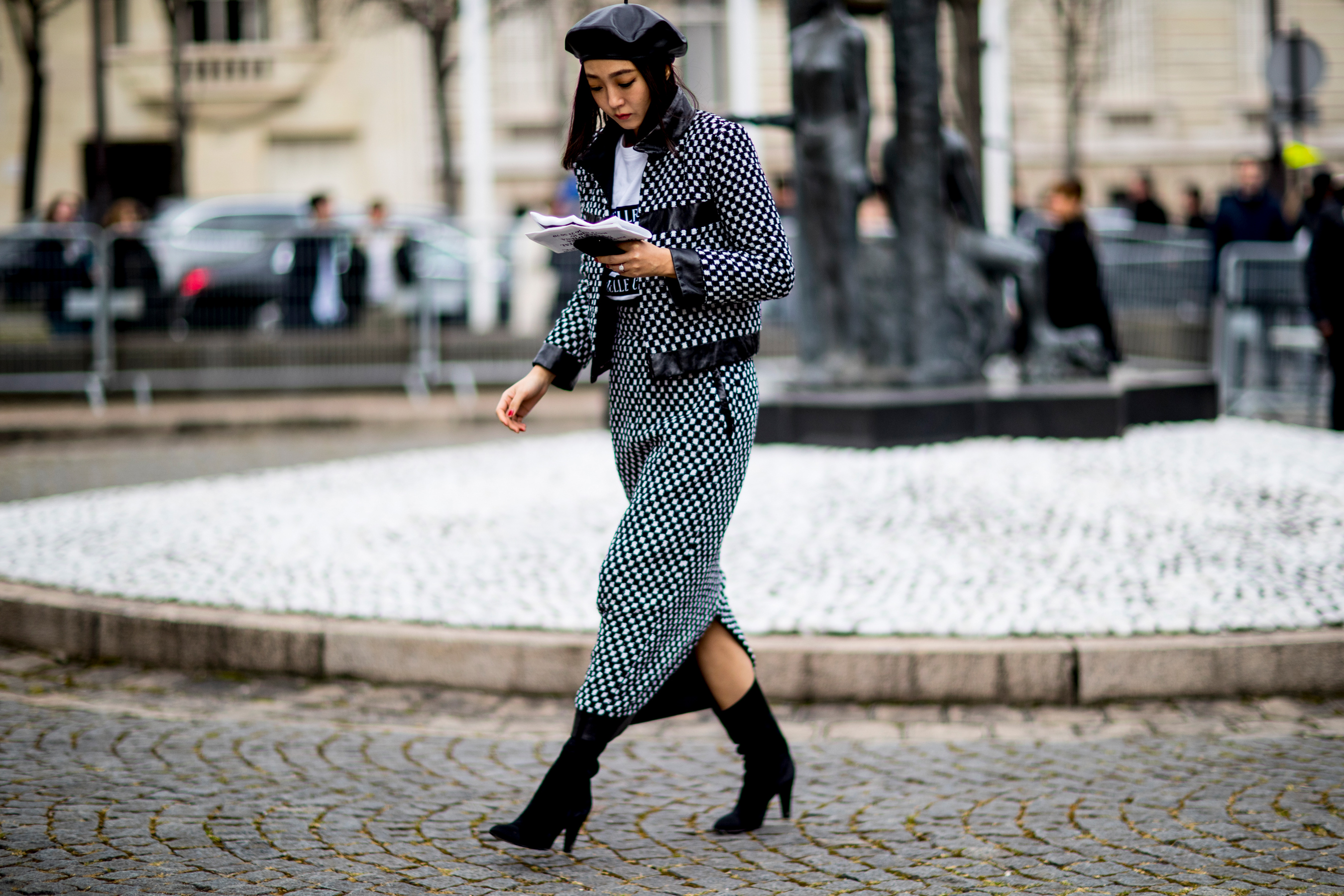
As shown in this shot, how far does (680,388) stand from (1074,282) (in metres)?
7.17

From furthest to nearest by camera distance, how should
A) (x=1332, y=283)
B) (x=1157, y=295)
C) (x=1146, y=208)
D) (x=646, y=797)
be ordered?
(x=1146, y=208) < (x=1157, y=295) < (x=1332, y=283) < (x=646, y=797)

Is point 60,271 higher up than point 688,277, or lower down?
higher up

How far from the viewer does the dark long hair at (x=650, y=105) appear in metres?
3.70

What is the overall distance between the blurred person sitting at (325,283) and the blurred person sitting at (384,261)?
108 millimetres

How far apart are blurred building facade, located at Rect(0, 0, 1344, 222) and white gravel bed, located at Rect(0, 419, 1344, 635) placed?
19.8 m

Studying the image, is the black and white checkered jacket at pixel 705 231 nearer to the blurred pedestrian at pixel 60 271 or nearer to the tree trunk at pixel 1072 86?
the blurred pedestrian at pixel 60 271

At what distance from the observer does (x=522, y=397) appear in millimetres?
3836

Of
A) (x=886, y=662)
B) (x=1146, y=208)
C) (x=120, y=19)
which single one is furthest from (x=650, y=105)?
(x=120, y=19)

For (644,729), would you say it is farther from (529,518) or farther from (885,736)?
(529,518)

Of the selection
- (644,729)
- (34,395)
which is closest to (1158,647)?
(644,729)

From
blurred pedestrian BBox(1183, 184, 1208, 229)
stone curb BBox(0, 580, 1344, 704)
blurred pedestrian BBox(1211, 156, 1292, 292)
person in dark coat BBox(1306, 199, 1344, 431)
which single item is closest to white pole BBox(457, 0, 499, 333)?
blurred pedestrian BBox(1211, 156, 1292, 292)

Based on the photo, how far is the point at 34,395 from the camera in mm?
14750

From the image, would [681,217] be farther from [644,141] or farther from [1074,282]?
[1074,282]

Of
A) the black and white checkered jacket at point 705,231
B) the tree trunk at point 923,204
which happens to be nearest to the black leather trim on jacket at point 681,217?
the black and white checkered jacket at point 705,231
